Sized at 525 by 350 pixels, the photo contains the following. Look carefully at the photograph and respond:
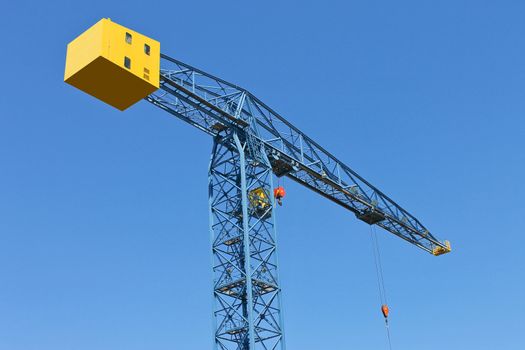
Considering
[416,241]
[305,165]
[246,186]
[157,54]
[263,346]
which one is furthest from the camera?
[416,241]

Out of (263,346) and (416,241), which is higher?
(416,241)

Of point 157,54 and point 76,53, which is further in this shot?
point 157,54

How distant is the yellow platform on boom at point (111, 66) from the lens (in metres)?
30.7

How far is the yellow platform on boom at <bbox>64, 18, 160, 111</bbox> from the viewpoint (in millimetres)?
30703

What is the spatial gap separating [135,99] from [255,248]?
37.9ft

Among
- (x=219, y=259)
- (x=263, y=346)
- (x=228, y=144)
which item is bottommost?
(x=263, y=346)

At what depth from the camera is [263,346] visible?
37750mm

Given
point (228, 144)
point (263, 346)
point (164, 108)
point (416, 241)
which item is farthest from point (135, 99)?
point (416, 241)

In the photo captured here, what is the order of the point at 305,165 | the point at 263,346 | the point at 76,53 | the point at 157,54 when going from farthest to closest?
the point at 305,165
the point at 263,346
the point at 157,54
the point at 76,53

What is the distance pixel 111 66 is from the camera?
3106 cm

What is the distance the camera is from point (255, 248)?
130ft

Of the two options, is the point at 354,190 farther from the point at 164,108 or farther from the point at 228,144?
the point at 164,108

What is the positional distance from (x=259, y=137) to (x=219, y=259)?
7668mm

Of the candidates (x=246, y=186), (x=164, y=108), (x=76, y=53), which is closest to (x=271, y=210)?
(x=246, y=186)
